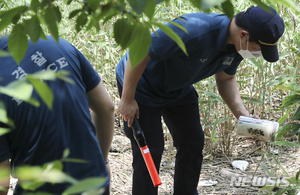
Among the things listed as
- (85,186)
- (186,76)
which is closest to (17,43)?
(85,186)

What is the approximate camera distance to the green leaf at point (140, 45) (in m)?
0.43

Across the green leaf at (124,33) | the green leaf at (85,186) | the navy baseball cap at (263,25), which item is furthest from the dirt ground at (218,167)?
the green leaf at (85,186)

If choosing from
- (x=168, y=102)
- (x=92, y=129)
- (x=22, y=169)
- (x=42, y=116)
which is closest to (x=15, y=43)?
(x=22, y=169)

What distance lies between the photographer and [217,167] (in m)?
2.44

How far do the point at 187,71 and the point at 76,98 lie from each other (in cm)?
68

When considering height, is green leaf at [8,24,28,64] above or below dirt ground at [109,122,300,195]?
above

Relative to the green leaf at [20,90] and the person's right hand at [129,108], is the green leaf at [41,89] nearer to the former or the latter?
Answer: the green leaf at [20,90]

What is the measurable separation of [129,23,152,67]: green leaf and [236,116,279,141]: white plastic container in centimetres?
129

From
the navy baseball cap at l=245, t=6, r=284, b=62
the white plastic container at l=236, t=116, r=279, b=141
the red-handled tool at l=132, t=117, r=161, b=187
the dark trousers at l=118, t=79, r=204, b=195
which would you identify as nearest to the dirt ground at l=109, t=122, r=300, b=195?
the dark trousers at l=118, t=79, r=204, b=195

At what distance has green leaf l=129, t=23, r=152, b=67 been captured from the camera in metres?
0.43

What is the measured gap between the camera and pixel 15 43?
0.48m

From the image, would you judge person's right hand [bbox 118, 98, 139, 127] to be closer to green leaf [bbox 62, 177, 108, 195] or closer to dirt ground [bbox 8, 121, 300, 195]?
dirt ground [bbox 8, 121, 300, 195]

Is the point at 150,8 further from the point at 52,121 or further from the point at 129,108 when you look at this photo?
the point at 129,108

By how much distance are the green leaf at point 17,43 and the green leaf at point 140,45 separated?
15cm
